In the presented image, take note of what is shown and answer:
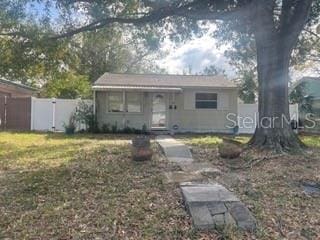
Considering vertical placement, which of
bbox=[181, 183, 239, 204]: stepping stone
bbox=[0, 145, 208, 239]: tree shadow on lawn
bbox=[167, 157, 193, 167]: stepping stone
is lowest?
bbox=[0, 145, 208, 239]: tree shadow on lawn

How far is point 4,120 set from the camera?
856 inches

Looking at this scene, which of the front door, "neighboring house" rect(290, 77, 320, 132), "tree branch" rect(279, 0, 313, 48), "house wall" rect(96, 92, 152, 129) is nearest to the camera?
"tree branch" rect(279, 0, 313, 48)

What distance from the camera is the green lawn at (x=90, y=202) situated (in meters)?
5.07

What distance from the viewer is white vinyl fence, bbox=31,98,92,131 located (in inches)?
850

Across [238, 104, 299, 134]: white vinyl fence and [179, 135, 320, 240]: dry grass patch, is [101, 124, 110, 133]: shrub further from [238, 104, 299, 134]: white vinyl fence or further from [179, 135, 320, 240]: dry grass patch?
[179, 135, 320, 240]: dry grass patch

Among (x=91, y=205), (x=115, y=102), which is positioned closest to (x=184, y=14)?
(x=91, y=205)

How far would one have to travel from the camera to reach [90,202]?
6.07m

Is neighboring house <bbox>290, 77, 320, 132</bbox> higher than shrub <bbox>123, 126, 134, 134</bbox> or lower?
higher

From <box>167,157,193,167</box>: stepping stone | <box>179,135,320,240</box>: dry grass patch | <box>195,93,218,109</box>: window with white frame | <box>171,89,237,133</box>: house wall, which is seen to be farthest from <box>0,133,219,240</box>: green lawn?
<box>195,93,218,109</box>: window with white frame

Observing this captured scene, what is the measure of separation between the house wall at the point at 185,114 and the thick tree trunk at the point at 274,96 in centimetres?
957

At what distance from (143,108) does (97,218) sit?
15.3 metres

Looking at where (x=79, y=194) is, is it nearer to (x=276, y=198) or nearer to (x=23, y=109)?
(x=276, y=198)

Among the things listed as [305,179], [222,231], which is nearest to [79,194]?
[222,231]

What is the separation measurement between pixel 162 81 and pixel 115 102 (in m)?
2.98
